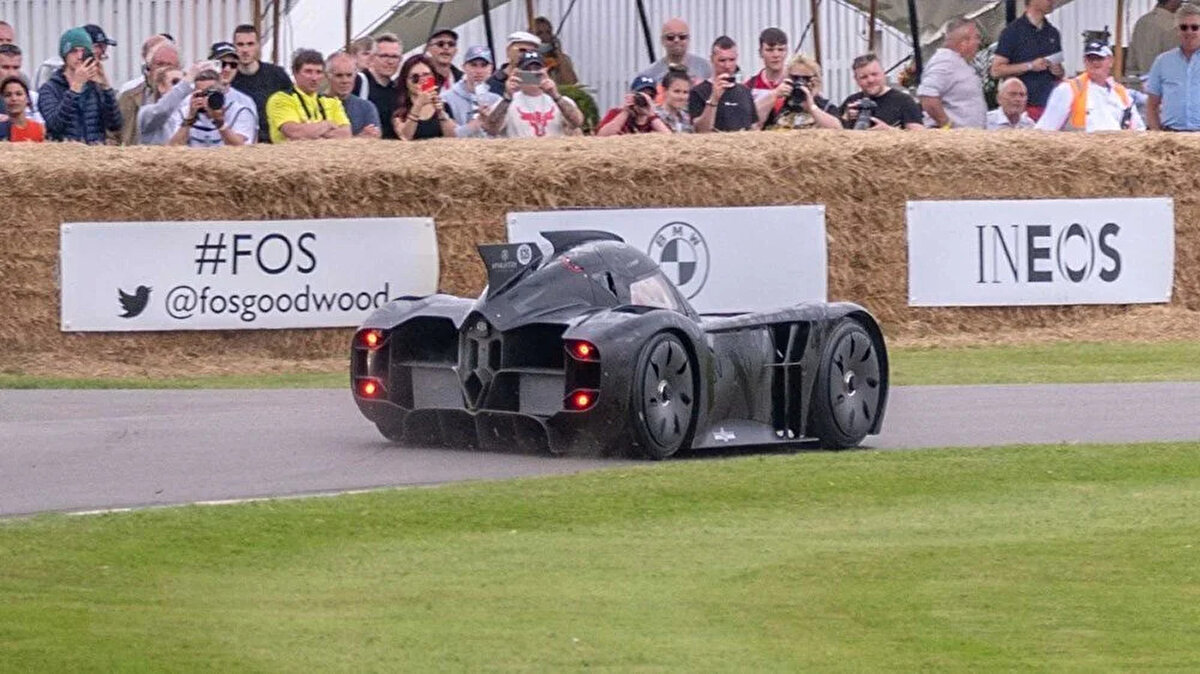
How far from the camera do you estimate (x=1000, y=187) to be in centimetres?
1703

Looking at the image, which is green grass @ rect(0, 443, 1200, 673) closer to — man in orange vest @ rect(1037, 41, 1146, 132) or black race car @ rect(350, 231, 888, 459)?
black race car @ rect(350, 231, 888, 459)

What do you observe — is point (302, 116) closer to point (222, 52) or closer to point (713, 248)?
point (222, 52)

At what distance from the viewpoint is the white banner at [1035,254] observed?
16.7 metres

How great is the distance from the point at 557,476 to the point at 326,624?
3.37 metres

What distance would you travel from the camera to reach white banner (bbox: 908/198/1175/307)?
16.7m

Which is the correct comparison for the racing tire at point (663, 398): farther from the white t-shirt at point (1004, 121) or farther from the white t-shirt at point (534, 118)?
the white t-shirt at point (1004, 121)

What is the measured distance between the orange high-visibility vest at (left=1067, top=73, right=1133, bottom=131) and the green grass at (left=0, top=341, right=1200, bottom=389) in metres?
2.80

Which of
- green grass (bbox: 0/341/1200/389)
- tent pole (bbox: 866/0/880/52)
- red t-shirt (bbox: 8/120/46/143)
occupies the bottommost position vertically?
green grass (bbox: 0/341/1200/389)

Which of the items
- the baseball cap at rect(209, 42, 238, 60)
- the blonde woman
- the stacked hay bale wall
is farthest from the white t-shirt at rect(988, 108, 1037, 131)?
the baseball cap at rect(209, 42, 238, 60)

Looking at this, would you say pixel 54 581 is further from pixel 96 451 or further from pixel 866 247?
pixel 866 247

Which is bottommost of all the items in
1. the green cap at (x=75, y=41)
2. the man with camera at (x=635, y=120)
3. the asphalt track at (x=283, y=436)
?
the asphalt track at (x=283, y=436)

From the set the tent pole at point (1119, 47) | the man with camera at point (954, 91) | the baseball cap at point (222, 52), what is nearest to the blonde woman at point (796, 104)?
the man with camera at point (954, 91)

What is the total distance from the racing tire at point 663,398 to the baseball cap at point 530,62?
6.95m

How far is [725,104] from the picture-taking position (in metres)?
18.0
